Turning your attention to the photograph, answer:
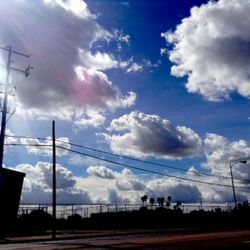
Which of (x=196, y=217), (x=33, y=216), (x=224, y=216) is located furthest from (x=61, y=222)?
(x=224, y=216)

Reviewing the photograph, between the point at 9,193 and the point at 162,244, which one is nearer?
the point at 162,244

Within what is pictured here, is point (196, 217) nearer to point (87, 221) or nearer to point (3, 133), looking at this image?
point (87, 221)

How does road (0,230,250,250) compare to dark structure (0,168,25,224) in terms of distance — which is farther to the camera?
dark structure (0,168,25,224)

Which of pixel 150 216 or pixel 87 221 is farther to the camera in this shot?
pixel 150 216

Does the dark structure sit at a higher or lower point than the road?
higher

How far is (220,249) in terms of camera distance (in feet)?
49.6

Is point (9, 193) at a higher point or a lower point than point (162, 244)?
higher

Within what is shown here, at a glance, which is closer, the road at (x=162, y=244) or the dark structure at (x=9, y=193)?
the road at (x=162, y=244)

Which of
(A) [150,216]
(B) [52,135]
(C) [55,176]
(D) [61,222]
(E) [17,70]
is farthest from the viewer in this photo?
(A) [150,216]

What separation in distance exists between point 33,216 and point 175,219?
2106 centimetres

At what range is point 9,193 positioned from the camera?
3572 centimetres

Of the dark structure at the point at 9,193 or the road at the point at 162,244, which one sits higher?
the dark structure at the point at 9,193

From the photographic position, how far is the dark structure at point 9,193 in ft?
116

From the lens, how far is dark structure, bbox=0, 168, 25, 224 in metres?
35.2
